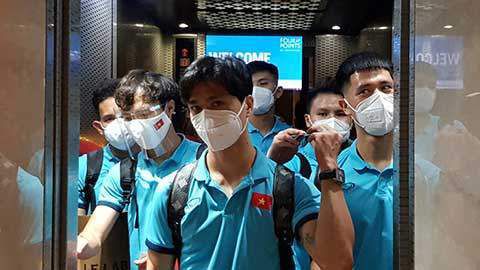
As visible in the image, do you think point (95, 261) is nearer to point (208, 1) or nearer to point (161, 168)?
point (161, 168)

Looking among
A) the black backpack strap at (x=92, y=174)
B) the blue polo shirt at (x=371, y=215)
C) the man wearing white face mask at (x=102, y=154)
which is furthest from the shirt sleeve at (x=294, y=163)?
the black backpack strap at (x=92, y=174)

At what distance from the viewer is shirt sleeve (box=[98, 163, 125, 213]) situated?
204 cm

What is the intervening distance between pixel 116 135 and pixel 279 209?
110 cm

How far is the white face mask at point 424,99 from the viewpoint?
3.36 ft

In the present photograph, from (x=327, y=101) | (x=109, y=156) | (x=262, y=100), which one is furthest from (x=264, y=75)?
(x=109, y=156)

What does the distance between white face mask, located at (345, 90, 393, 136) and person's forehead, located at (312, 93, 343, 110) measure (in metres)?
0.39

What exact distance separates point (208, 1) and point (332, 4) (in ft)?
1.95

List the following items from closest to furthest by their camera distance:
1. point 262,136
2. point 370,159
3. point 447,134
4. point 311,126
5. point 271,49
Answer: point 447,134 → point 370,159 → point 311,126 → point 262,136 → point 271,49

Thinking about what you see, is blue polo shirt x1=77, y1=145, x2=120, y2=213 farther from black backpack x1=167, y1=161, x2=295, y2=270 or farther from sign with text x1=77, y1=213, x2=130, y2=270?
black backpack x1=167, y1=161, x2=295, y2=270

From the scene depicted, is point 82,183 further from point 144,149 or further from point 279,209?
point 279,209

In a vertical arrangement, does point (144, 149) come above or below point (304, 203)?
above

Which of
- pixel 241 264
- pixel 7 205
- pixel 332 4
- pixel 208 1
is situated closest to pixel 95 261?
pixel 241 264

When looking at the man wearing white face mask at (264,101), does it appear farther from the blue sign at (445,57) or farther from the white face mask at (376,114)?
the blue sign at (445,57)

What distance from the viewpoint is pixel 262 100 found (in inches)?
105
